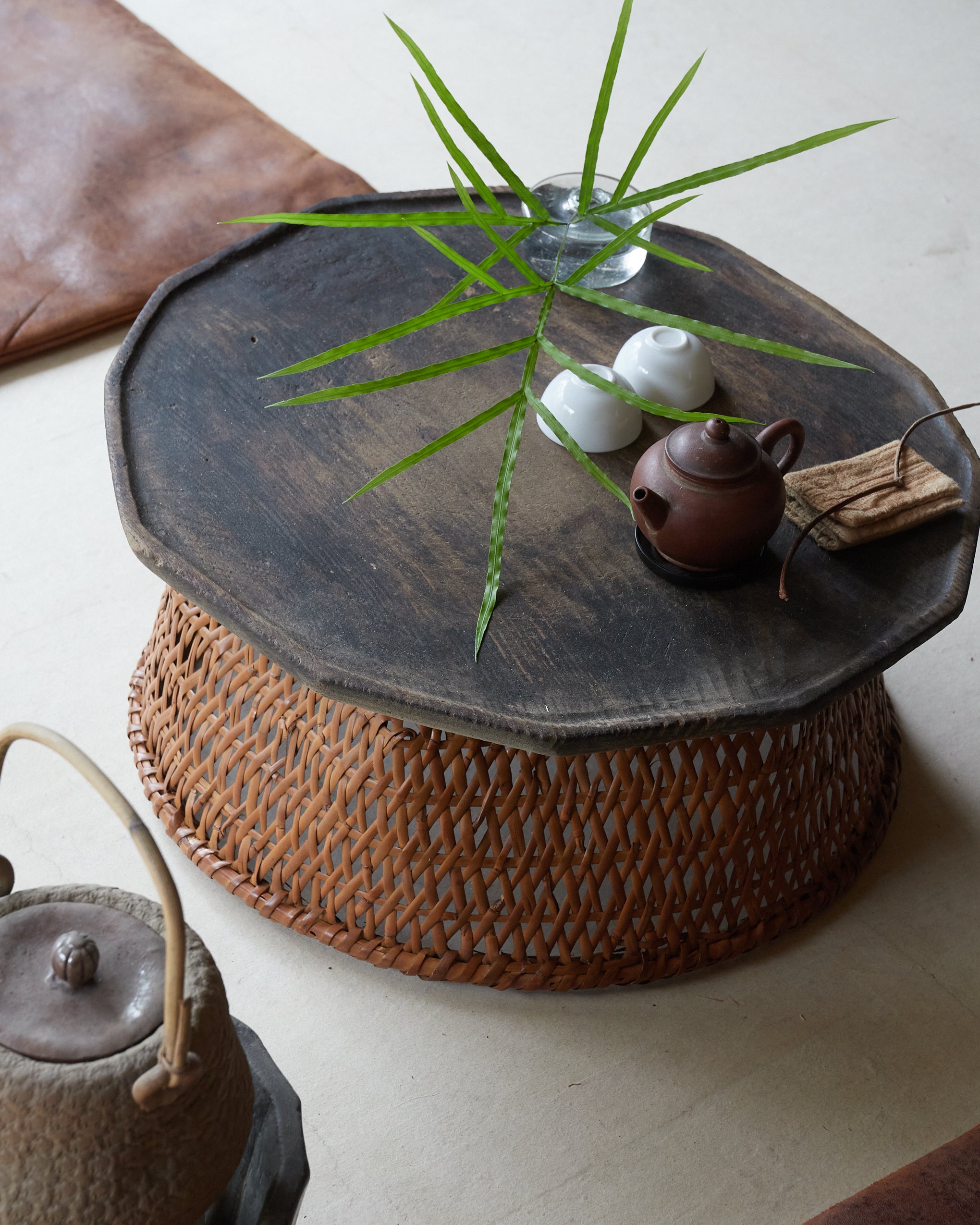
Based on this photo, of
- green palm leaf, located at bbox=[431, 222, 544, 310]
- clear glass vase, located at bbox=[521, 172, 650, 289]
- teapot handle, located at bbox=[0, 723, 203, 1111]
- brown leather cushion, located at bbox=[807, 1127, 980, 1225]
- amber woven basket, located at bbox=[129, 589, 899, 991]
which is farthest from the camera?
clear glass vase, located at bbox=[521, 172, 650, 289]

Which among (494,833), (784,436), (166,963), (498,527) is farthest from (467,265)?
(166,963)

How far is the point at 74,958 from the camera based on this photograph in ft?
2.24

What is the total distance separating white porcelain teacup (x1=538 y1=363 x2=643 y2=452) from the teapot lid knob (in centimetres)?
81

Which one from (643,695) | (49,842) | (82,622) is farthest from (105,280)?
(643,695)

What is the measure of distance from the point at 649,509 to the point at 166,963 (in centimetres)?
68

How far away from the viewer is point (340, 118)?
117 inches

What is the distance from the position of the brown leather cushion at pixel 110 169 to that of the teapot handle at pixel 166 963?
1817mm

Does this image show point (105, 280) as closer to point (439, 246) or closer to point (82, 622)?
point (82, 622)

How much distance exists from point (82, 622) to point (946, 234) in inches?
83.0

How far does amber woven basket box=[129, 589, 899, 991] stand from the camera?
1.34 m

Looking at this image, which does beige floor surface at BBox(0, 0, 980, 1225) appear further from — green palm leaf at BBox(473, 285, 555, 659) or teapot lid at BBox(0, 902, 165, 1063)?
teapot lid at BBox(0, 902, 165, 1063)

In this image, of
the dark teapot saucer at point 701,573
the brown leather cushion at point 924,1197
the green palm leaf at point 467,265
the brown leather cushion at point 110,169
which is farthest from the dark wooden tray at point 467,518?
the brown leather cushion at point 110,169

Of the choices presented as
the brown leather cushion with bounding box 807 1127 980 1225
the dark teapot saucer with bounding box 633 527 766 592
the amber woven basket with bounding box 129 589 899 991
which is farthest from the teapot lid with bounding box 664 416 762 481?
the brown leather cushion with bounding box 807 1127 980 1225

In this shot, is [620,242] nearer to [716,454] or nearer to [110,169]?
[716,454]
